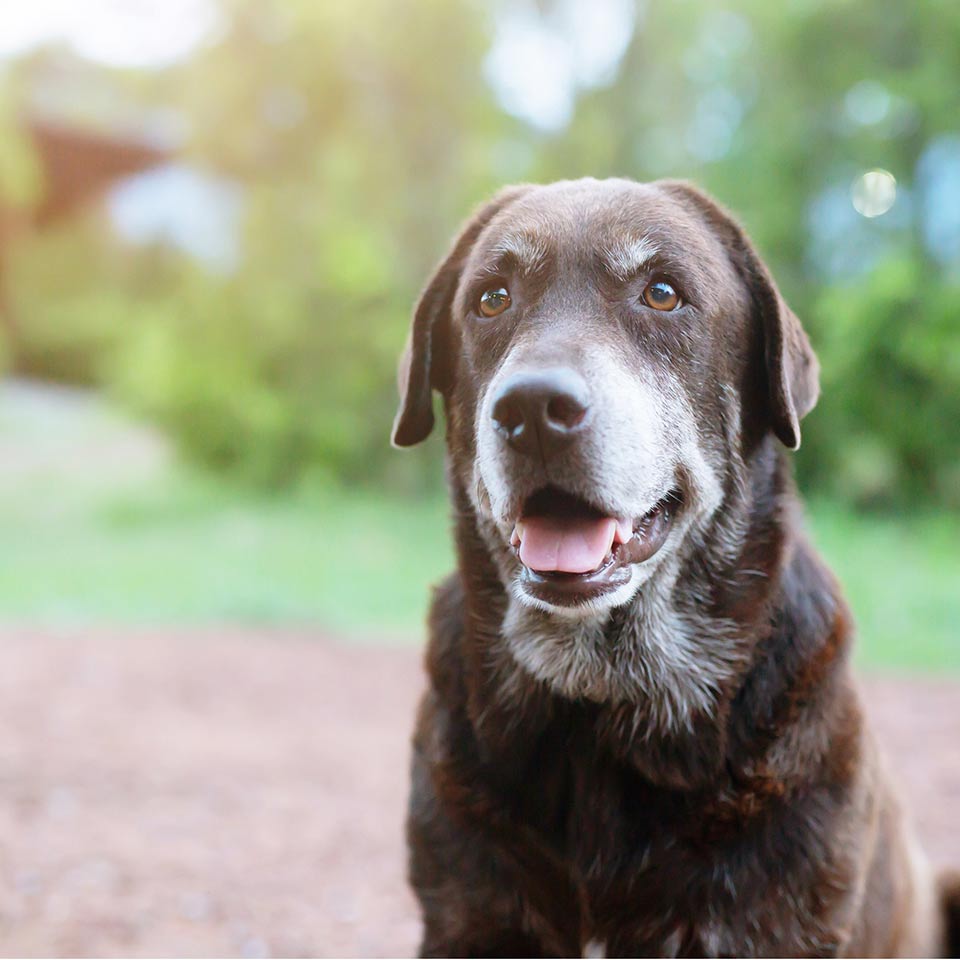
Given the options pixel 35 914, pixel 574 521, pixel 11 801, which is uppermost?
pixel 574 521

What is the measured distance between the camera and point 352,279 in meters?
14.1

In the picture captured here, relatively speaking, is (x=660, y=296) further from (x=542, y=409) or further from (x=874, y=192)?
(x=874, y=192)

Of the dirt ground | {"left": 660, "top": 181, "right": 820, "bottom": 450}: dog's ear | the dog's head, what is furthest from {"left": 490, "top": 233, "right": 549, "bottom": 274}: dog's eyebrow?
the dirt ground

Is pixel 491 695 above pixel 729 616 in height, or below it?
below

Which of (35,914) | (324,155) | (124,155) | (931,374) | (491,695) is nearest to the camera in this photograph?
(491,695)

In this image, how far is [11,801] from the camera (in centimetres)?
472

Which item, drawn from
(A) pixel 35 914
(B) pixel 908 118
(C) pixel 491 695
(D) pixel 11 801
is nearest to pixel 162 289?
(B) pixel 908 118

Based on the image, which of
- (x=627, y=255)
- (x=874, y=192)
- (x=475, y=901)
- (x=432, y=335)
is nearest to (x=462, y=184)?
(x=874, y=192)

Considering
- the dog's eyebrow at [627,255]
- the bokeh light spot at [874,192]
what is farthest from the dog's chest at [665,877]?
the bokeh light spot at [874,192]

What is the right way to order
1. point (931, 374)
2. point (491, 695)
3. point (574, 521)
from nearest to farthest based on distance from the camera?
1. point (574, 521)
2. point (491, 695)
3. point (931, 374)

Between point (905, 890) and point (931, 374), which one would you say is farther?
point (931, 374)

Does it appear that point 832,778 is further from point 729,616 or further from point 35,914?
point 35,914

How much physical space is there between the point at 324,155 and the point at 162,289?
14.9 ft

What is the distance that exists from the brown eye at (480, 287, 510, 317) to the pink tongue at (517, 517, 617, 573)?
515mm
